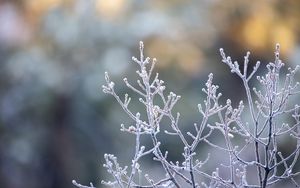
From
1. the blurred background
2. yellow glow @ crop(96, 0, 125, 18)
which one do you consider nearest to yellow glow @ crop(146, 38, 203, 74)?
the blurred background

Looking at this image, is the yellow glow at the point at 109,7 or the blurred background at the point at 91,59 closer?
the yellow glow at the point at 109,7

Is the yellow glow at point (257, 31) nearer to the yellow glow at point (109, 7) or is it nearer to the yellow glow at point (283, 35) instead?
the yellow glow at point (283, 35)

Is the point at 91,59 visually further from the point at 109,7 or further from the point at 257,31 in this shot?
the point at 257,31

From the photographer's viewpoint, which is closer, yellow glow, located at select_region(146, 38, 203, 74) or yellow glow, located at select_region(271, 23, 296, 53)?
yellow glow, located at select_region(271, 23, 296, 53)

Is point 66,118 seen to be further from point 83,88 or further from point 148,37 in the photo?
Answer: point 148,37

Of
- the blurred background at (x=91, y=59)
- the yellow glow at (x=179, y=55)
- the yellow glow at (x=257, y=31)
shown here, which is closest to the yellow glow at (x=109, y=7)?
the blurred background at (x=91, y=59)

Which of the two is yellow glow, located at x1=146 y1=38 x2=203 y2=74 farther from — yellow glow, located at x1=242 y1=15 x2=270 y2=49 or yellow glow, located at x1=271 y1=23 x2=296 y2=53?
yellow glow, located at x1=271 y1=23 x2=296 y2=53

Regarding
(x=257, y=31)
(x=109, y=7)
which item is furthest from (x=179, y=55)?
(x=109, y=7)
